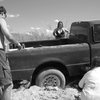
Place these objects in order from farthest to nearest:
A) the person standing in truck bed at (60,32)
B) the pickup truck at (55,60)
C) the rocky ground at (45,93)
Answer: the person standing in truck bed at (60,32), the pickup truck at (55,60), the rocky ground at (45,93)

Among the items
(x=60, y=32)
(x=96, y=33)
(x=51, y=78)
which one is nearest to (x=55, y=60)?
(x=51, y=78)

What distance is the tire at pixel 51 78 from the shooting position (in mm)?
6238

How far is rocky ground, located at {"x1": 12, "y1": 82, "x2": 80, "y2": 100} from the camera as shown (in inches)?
224

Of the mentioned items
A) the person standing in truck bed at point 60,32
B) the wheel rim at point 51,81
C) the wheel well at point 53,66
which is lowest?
the wheel rim at point 51,81

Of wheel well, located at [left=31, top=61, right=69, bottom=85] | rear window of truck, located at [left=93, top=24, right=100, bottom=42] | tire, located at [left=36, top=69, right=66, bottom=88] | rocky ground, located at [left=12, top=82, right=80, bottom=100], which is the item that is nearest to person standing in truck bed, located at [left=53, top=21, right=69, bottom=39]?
rear window of truck, located at [left=93, top=24, right=100, bottom=42]

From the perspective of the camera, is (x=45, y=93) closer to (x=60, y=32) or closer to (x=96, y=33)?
(x=96, y=33)

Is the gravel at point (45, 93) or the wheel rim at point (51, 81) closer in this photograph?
the gravel at point (45, 93)

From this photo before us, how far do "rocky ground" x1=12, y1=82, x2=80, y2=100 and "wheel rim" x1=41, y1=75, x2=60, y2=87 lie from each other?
0.53 ft

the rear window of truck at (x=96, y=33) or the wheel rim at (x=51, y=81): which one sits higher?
the rear window of truck at (x=96, y=33)

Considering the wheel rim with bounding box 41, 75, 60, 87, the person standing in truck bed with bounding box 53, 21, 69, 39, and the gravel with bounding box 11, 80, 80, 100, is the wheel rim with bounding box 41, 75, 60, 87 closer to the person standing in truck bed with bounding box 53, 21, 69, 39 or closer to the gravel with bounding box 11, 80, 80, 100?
the gravel with bounding box 11, 80, 80, 100

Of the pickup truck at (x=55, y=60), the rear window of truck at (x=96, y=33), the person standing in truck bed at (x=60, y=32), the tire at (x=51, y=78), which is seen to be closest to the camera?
the pickup truck at (x=55, y=60)

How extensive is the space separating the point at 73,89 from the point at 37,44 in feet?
7.39

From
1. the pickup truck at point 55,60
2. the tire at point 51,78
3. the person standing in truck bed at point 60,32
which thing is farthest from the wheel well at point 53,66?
the person standing in truck bed at point 60,32

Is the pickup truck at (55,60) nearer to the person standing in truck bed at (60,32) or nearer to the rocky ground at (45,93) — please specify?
the rocky ground at (45,93)
